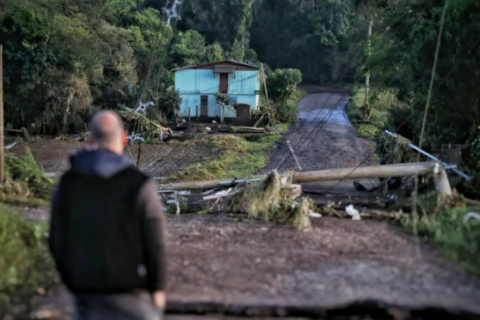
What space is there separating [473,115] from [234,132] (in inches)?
744

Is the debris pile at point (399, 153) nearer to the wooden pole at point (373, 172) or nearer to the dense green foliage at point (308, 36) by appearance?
the wooden pole at point (373, 172)

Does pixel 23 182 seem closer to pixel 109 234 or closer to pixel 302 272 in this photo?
pixel 302 272

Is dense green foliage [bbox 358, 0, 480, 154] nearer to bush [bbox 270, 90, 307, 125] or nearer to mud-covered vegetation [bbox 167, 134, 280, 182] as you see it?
mud-covered vegetation [bbox 167, 134, 280, 182]

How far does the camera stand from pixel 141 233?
2.53m

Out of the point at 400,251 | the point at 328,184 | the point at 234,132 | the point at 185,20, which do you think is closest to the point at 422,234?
the point at 400,251

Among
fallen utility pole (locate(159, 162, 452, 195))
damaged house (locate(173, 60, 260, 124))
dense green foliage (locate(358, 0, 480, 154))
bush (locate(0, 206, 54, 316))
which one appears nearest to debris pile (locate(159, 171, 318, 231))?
fallen utility pole (locate(159, 162, 452, 195))

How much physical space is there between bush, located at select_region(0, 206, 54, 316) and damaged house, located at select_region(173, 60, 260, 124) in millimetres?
30921

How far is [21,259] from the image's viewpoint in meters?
4.23

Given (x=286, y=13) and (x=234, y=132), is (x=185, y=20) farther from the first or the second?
(x=234, y=132)

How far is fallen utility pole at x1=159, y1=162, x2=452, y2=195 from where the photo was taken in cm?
819

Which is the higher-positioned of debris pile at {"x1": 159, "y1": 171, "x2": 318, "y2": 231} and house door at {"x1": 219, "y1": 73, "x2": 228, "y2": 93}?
house door at {"x1": 219, "y1": 73, "x2": 228, "y2": 93}

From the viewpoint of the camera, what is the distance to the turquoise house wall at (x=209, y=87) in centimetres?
3594

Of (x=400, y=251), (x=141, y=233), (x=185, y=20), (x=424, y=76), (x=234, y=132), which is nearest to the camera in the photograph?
(x=141, y=233)

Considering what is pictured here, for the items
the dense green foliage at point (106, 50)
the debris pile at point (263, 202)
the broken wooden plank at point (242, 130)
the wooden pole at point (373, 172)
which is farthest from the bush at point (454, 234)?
the broken wooden plank at point (242, 130)
